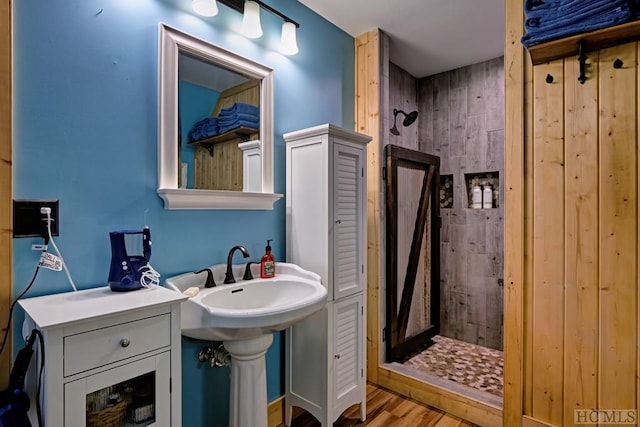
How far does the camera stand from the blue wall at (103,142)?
1143 millimetres

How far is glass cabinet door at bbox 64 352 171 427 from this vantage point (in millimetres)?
929

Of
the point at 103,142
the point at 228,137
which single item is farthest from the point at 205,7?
the point at 103,142

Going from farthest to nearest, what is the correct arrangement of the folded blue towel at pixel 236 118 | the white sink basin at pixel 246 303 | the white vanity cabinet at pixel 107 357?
the folded blue towel at pixel 236 118 → the white sink basin at pixel 246 303 → the white vanity cabinet at pixel 107 357

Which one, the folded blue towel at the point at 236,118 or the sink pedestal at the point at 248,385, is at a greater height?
the folded blue towel at the point at 236,118

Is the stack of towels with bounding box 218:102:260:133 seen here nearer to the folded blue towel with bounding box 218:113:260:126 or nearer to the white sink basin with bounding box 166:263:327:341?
the folded blue towel with bounding box 218:113:260:126

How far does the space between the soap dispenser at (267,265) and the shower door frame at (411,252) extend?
108 centimetres

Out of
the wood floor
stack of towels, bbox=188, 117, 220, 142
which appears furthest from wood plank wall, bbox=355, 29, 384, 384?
stack of towels, bbox=188, 117, 220, 142

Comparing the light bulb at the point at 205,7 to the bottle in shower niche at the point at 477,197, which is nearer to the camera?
the light bulb at the point at 205,7

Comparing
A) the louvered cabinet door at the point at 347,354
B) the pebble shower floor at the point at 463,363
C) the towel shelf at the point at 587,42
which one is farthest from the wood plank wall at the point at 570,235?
the louvered cabinet door at the point at 347,354

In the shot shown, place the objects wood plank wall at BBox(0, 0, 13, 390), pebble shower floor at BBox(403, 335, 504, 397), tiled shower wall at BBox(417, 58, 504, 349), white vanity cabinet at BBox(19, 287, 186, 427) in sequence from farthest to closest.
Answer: tiled shower wall at BBox(417, 58, 504, 349), pebble shower floor at BBox(403, 335, 504, 397), wood plank wall at BBox(0, 0, 13, 390), white vanity cabinet at BBox(19, 287, 186, 427)

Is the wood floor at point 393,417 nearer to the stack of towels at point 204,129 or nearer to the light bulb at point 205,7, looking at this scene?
the stack of towels at point 204,129

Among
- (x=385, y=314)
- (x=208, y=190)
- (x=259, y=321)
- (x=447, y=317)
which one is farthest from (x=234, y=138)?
(x=447, y=317)

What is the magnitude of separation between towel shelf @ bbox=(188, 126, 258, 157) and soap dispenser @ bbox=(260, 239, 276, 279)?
60 centimetres

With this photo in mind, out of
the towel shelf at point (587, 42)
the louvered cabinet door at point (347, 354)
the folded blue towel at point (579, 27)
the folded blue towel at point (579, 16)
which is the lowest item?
the louvered cabinet door at point (347, 354)
